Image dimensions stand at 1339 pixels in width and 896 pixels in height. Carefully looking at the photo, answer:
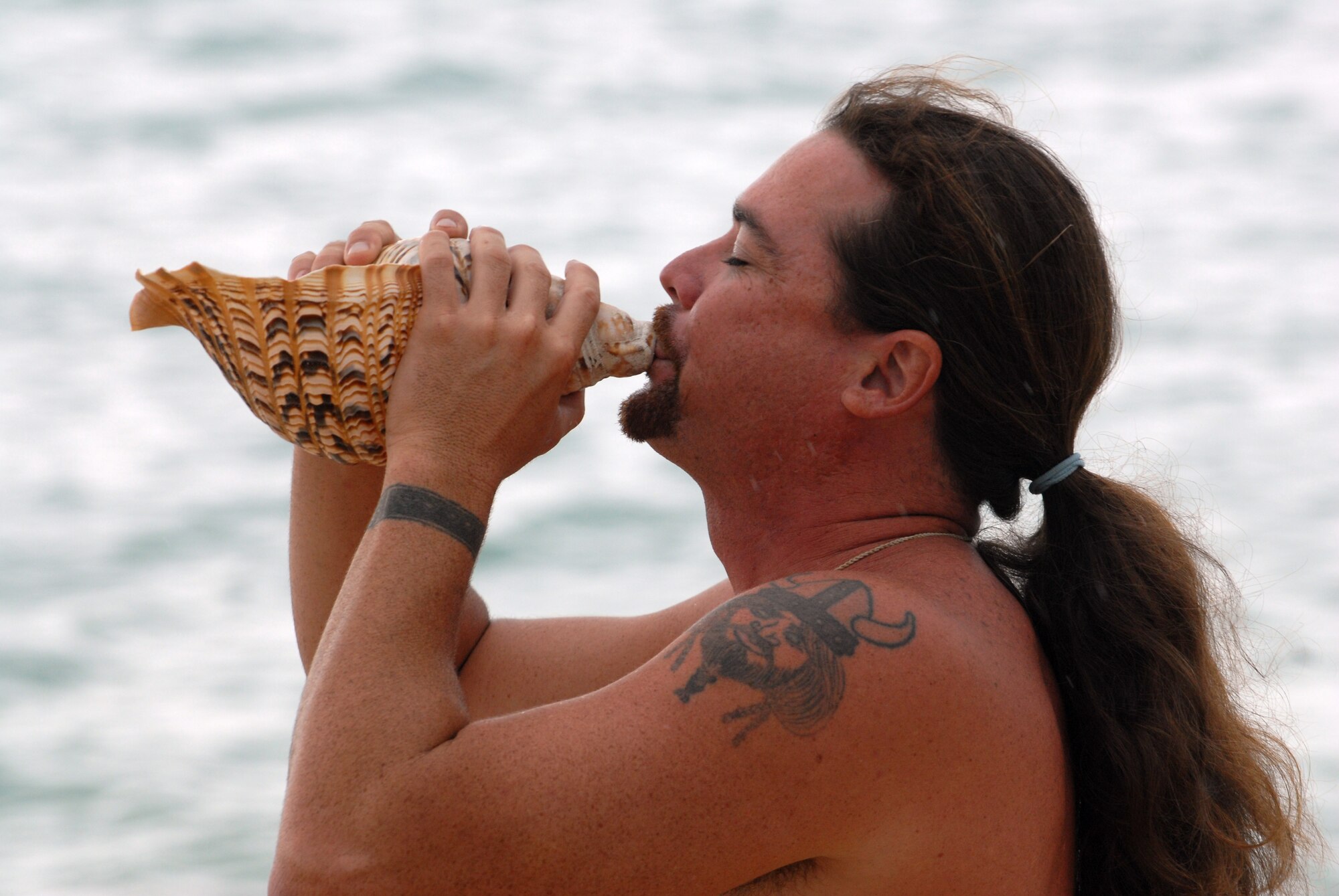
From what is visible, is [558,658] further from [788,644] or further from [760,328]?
[788,644]

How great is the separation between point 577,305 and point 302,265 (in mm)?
674

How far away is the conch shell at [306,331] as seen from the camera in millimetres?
2762

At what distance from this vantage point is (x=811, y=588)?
2662mm

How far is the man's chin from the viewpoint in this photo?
3.16 meters

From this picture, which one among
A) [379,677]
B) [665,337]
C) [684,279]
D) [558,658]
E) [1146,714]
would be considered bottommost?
[1146,714]

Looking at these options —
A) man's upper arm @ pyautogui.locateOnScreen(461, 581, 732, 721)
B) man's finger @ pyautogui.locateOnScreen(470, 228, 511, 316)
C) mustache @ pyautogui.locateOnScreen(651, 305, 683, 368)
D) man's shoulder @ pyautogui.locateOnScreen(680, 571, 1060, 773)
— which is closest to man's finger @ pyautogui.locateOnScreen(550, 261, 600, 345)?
man's finger @ pyautogui.locateOnScreen(470, 228, 511, 316)

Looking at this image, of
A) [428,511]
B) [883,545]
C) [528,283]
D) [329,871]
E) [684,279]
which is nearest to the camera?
[329,871]

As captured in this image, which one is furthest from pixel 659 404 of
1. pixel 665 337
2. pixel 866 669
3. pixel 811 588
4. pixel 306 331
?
pixel 866 669

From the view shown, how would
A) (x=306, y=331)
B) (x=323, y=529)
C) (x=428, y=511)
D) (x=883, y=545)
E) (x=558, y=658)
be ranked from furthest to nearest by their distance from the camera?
(x=558, y=658), (x=323, y=529), (x=883, y=545), (x=306, y=331), (x=428, y=511)

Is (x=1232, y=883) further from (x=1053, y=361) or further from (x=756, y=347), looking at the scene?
(x=756, y=347)

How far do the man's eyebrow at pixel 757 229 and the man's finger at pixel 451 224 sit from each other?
0.61 metres

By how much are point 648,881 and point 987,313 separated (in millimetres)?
1403

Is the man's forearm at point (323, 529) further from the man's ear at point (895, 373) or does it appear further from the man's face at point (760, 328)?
the man's ear at point (895, 373)

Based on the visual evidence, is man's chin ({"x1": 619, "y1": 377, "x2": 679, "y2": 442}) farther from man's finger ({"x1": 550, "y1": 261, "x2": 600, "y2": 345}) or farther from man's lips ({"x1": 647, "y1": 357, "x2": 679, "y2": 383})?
man's finger ({"x1": 550, "y1": 261, "x2": 600, "y2": 345})
